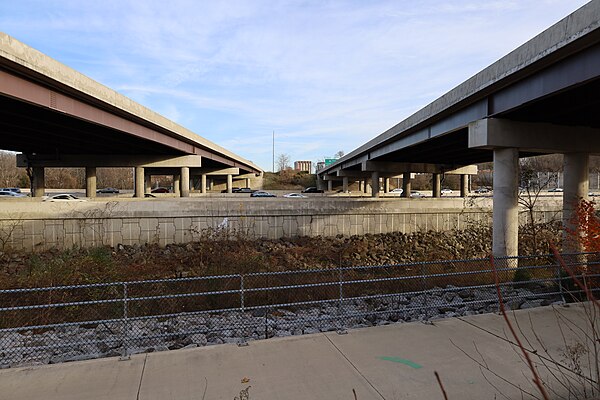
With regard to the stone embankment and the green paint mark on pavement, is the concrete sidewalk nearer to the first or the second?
the green paint mark on pavement

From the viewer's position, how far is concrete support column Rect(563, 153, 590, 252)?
14.3 meters

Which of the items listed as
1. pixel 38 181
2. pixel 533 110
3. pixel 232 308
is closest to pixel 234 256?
pixel 232 308

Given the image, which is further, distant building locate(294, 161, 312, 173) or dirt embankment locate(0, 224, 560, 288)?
distant building locate(294, 161, 312, 173)

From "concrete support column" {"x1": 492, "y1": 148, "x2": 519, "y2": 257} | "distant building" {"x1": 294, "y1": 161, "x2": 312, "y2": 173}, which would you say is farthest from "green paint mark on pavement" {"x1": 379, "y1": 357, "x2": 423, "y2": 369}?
"distant building" {"x1": 294, "y1": 161, "x2": 312, "y2": 173}

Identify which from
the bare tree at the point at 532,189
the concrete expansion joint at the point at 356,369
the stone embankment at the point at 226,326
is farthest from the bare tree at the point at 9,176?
the concrete expansion joint at the point at 356,369

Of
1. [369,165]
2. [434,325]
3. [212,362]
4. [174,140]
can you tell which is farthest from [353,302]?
[369,165]

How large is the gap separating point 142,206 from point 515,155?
1698cm

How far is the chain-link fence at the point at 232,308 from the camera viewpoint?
22.6 ft

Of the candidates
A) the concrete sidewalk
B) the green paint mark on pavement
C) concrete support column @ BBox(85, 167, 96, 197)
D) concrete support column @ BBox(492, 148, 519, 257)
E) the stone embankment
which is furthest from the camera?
concrete support column @ BBox(85, 167, 96, 197)

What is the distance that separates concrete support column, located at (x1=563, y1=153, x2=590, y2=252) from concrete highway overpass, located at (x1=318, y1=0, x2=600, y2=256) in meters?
0.03

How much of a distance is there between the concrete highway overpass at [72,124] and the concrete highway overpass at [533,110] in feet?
47.7

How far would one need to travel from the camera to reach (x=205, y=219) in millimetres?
19234

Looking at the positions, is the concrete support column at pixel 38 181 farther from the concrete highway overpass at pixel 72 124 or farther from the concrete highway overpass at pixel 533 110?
the concrete highway overpass at pixel 533 110

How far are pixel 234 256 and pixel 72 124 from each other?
421 inches
